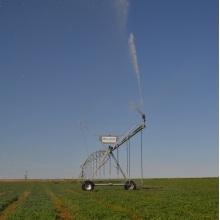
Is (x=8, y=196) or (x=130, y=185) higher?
(x=130, y=185)

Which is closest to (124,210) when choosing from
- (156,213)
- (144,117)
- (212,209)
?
(156,213)

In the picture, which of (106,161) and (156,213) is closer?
(156,213)

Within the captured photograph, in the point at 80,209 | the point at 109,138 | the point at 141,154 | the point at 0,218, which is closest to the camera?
the point at 0,218

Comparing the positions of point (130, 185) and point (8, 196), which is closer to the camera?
point (8, 196)

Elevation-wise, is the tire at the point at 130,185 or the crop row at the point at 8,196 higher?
the tire at the point at 130,185

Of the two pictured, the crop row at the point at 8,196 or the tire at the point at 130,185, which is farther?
the tire at the point at 130,185

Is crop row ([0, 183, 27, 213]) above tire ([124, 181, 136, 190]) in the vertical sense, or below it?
below

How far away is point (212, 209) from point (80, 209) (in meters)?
7.82

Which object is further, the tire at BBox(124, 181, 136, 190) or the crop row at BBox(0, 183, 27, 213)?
the tire at BBox(124, 181, 136, 190)

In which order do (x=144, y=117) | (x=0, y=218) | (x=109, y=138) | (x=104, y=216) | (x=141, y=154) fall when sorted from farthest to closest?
1. (x=109, y=138)
2. (x=144, y=117)
3. (x=141, y=154)
4. (x=0, y=218)
5. (x=104, y=216)

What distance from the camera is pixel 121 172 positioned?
4788 centimetres

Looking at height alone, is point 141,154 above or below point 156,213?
above

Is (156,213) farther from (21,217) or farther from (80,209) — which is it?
(21,217)

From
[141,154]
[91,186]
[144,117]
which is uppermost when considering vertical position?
[144,117]
